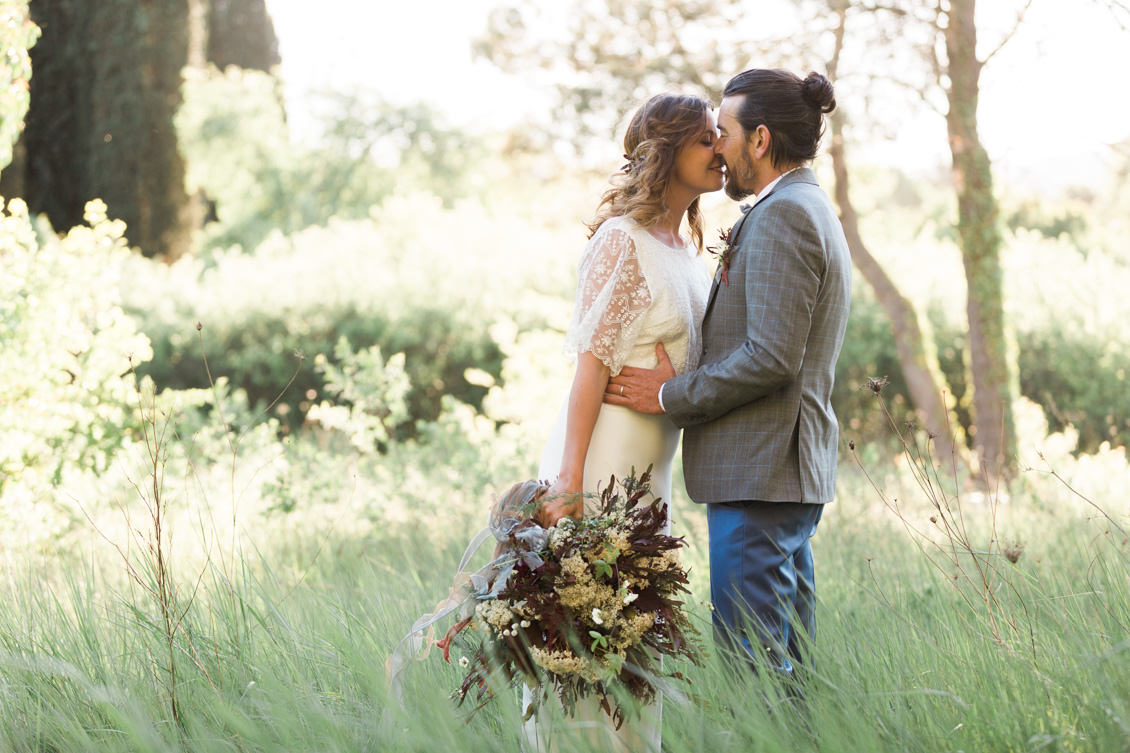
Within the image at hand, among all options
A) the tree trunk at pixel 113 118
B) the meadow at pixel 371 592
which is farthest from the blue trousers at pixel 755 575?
the tree trunk at pixel 113 118

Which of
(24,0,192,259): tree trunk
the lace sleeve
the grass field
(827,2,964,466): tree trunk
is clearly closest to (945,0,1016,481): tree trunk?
(827,2,964,466): tree trunk

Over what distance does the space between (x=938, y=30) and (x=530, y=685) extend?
282 inches

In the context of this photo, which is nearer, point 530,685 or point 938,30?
point 530,685

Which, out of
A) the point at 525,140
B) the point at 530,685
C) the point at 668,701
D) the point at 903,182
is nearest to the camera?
the point at 530,685

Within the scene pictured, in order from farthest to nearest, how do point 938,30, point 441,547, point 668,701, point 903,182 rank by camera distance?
point 903,182, point 938,30, point 441,547, point 668,701

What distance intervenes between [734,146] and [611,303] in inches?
23.2

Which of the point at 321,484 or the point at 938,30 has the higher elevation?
the point at 938,30

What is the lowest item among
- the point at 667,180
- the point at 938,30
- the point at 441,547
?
the point at 441,547

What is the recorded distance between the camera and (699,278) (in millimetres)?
3098

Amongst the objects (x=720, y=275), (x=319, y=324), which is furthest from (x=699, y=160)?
(x=319, y=324)

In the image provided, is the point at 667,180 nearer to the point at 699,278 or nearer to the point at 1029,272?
the point at 699,278

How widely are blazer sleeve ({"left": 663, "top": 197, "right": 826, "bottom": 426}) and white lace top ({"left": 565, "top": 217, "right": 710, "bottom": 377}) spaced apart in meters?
0.20

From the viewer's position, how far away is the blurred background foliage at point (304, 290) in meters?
5.67

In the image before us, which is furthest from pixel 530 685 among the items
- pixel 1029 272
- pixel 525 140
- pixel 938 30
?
pixel 1029 272
